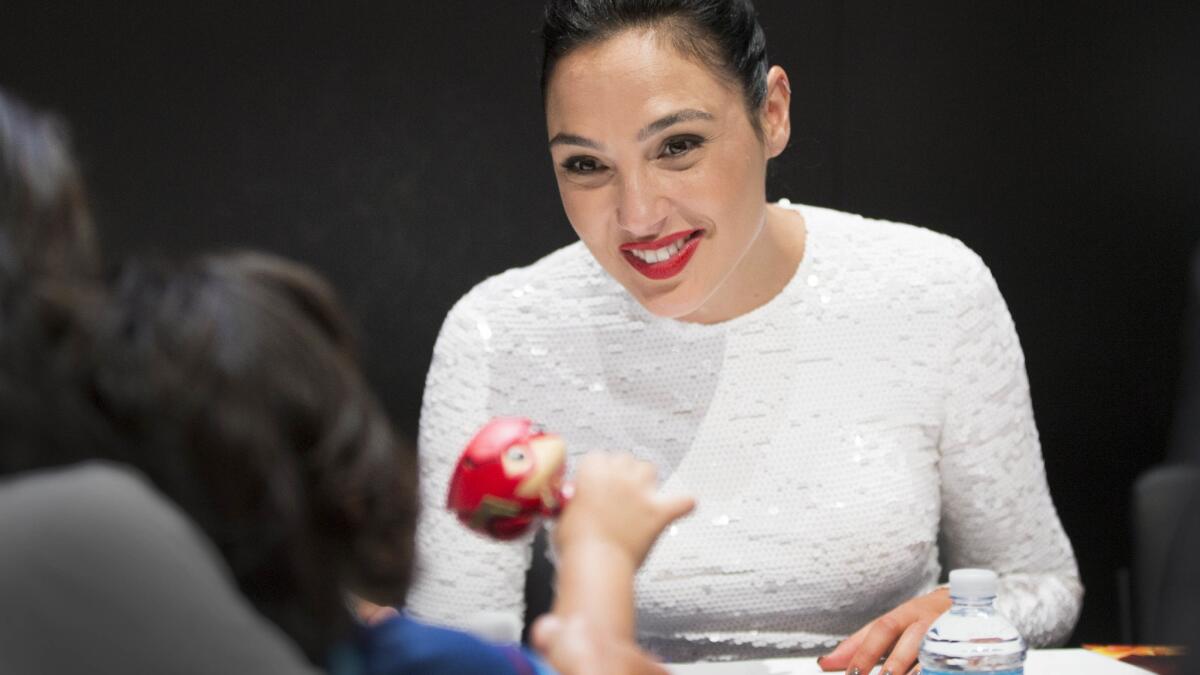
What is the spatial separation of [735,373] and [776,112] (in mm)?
409

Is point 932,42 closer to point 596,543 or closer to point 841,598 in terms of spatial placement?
point 841,598

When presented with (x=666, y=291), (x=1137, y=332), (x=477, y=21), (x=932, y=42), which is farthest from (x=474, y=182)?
(x=1137, y=332)

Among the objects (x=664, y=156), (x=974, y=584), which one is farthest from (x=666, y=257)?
(x=974, y=584)

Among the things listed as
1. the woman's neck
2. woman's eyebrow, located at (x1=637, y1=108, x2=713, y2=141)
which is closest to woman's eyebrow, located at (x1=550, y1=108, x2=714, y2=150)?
woman's eyebrow, located at (x1=637, y1=108, x2=713, y2=141)

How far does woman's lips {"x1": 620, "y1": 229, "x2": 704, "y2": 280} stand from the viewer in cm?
219

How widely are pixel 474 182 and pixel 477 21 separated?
294mm

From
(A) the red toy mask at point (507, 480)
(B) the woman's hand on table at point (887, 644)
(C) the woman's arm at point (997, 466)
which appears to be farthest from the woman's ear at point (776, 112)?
(A) the red toy mask at point (507, 480)

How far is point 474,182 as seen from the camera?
2.80 metres

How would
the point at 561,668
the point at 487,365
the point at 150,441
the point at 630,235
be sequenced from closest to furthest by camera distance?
the point at 150,441 < the point at 561,668 < the point at 630,235 < the point at 487,365

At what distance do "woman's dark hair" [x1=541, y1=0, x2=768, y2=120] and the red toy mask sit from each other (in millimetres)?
935

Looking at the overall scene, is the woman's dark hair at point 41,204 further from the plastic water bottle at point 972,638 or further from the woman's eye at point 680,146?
the woman's eye at point 680,146

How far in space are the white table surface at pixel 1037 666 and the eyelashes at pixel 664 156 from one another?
0.72 m

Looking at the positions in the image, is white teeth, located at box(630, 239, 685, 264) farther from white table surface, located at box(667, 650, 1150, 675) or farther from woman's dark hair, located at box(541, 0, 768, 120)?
white table surface, located at box(667, 650, 1150, 675)

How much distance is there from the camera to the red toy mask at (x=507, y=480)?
1331mm
